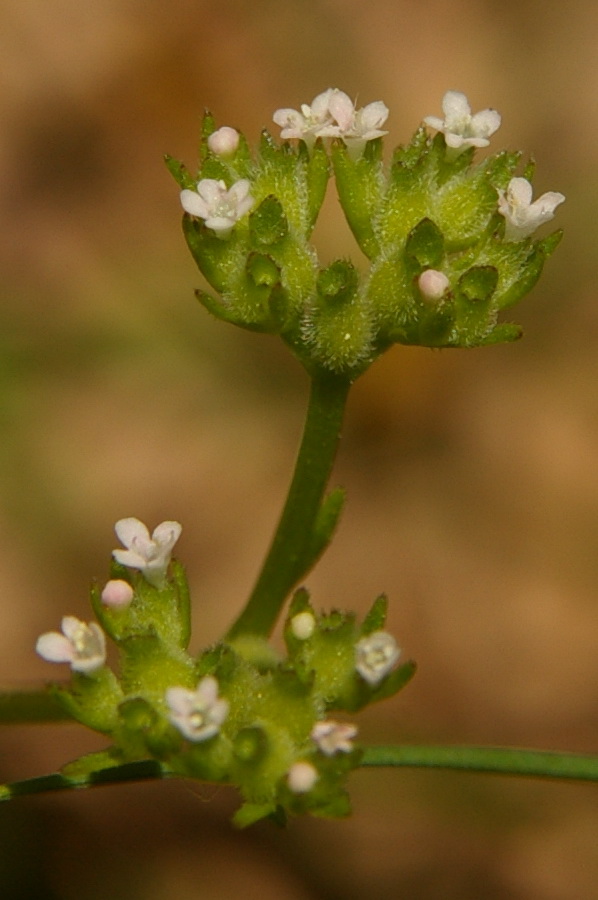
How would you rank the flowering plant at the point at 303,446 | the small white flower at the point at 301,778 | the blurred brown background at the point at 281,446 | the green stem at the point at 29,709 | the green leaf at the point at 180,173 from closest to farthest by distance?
1. the small white flower at the point at 301,778
2. the flowering plant at the point at 303,446
3. the green leaf at the point at 180,173
4. the green stem at the point at 29,709
5. the blurred brown background at the point at 281,446

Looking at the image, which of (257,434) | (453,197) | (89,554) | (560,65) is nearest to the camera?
(453,197)

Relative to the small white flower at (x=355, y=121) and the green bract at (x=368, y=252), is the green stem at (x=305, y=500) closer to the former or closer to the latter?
the green bract at (x=368, y=252)

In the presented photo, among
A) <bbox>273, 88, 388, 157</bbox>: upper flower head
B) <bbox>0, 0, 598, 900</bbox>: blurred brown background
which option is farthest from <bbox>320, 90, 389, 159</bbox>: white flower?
<bbox>0, 0, 598, 900</bbox>: blurred brown background

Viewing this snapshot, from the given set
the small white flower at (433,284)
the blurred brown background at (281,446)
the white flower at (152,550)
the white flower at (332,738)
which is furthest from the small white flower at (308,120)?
the blurred brown background at (281,446)

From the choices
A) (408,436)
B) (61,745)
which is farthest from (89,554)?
(408,436)

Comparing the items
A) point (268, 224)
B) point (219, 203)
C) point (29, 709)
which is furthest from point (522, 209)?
point (29, 709)

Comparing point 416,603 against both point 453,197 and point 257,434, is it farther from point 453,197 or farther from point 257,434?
point 453,197
